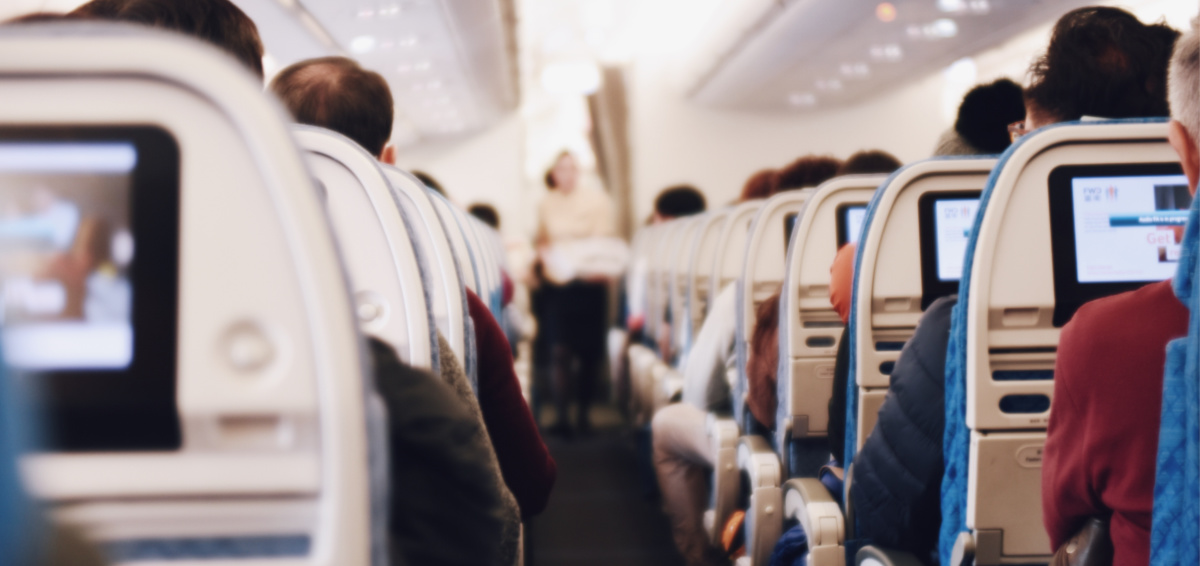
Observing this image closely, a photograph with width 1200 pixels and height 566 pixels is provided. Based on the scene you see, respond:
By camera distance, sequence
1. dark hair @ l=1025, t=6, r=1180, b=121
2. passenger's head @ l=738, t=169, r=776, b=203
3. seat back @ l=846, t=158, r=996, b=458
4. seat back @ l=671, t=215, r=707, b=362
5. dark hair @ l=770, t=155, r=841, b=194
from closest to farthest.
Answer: dark hair @ l=1025, t=6, r=1180, b=121
seat back @ l=846, t=158, r=996, b=458
dark hair @ l=770, t=155, r=841, b=194
passenger's head @ l=738, t=169, r=776, b=203
seat back @ l=671, t=215, r=707, b=362

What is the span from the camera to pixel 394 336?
114 cm

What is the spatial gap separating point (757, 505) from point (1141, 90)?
127 cm

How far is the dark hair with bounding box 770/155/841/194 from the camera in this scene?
3.58m

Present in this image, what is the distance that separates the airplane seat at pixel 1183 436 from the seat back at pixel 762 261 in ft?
6.18

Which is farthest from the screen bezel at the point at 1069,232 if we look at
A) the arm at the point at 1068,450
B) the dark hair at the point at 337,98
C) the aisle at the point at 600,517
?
the aisle at the point at 600,517

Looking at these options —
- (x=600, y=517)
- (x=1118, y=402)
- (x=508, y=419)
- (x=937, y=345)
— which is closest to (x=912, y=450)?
(x=937, y=345)

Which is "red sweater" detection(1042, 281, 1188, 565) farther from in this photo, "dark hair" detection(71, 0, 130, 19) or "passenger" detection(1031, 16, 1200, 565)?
"dark hair" detection(71, 0, 130, 19)

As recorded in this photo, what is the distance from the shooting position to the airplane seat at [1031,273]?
1.43m

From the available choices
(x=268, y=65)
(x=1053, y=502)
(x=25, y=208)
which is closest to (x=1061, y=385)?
(x=1053, y=502)

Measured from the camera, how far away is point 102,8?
1318 mm

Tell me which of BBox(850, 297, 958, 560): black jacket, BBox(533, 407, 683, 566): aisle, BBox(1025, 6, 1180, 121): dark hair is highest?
BBox(1025, 6, 1180, 121): dark hair

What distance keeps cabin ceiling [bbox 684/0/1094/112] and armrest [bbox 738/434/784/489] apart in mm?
3759

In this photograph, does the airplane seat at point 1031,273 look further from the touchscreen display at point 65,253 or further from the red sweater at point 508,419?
the touchscreen display at point 65,253

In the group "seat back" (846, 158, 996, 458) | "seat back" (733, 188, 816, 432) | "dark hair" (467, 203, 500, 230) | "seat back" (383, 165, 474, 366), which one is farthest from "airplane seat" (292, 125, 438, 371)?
"dark hair" (467, 203, 500, 230)
